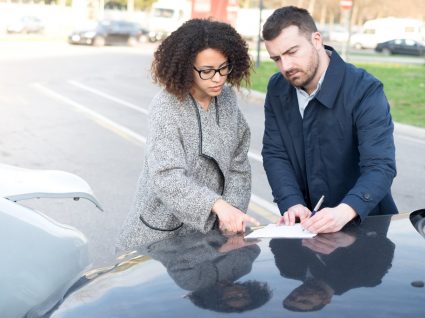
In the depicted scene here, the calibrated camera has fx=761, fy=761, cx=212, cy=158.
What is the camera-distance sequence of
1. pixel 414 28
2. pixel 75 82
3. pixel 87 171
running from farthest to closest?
pixel 414 28, pixel 75 82, pixel 87 171

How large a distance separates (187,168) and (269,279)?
0.78 metres

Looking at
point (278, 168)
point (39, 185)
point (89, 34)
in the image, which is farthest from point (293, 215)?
point (89, 34)

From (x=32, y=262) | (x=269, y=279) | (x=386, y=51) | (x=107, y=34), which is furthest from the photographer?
(x=386, y=51)

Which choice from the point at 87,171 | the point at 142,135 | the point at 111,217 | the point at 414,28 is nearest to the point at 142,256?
the point at 111,217

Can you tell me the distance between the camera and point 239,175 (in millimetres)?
2984

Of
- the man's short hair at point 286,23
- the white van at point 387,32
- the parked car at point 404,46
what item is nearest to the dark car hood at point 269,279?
the man's short hair at point 286,23

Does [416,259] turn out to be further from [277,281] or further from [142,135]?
[142,135]

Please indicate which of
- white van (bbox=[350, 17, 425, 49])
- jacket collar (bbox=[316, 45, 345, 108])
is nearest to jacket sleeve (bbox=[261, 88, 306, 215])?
jacket collar (bbox=[316, 45, 345, 108])

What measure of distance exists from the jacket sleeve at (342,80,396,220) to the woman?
0.43m

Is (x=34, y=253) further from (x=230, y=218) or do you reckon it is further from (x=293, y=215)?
(x=293, y=215)

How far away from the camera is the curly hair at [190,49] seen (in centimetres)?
277

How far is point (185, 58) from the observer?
2.78 m

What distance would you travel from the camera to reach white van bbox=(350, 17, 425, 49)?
5419 centimetres

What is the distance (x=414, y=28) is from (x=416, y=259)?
54.8 meters
